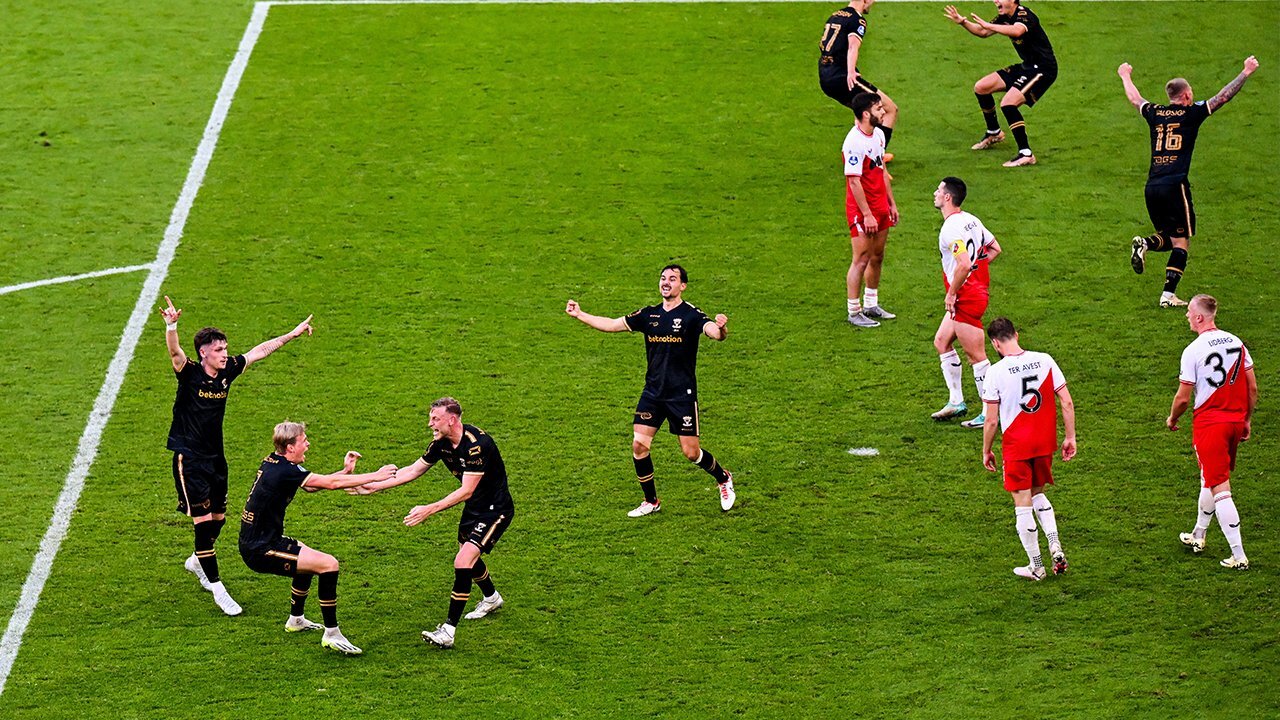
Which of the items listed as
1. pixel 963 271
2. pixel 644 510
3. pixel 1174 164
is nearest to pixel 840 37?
pixel 1174 164

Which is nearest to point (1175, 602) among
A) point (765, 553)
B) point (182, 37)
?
point (765, 553)

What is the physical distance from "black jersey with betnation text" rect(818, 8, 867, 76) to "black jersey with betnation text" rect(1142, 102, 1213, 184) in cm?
380

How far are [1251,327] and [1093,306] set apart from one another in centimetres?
167

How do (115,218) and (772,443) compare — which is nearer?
(772,443)

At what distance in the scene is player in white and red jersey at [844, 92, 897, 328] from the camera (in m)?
16.2

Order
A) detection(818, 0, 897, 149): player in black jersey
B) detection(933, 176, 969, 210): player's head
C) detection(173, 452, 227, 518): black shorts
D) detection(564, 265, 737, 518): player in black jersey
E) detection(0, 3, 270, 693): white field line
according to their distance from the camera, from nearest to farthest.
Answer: detection(173, 452, 227, 518): black shorts
detection(0, 3, 270, 693): white field line
detection(564, 265, 737, 518): player in black jersey
detection(933, 176, 969, 210): player's head
detection(818, 0, 897, 149): player in black jersey

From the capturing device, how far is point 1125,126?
2167cm

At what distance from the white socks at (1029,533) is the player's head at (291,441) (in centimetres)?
559

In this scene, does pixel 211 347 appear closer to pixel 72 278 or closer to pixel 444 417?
pixel 444 417

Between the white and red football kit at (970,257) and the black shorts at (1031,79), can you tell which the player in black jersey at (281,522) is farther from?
the black shorts at (1031,79)

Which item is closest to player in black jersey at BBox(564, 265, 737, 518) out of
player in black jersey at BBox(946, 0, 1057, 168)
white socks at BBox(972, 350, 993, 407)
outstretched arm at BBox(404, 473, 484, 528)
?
outstretched arm at BBox(404, 473, 484, 528)

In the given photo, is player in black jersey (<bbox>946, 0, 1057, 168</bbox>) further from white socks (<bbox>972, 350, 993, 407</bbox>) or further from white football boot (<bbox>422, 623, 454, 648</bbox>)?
white football boot (<bbox>422, 623, 454, 648</bbox>)

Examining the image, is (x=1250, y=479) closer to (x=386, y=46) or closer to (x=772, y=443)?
(x=772, y=443)

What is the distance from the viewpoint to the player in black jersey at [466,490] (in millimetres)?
11805
